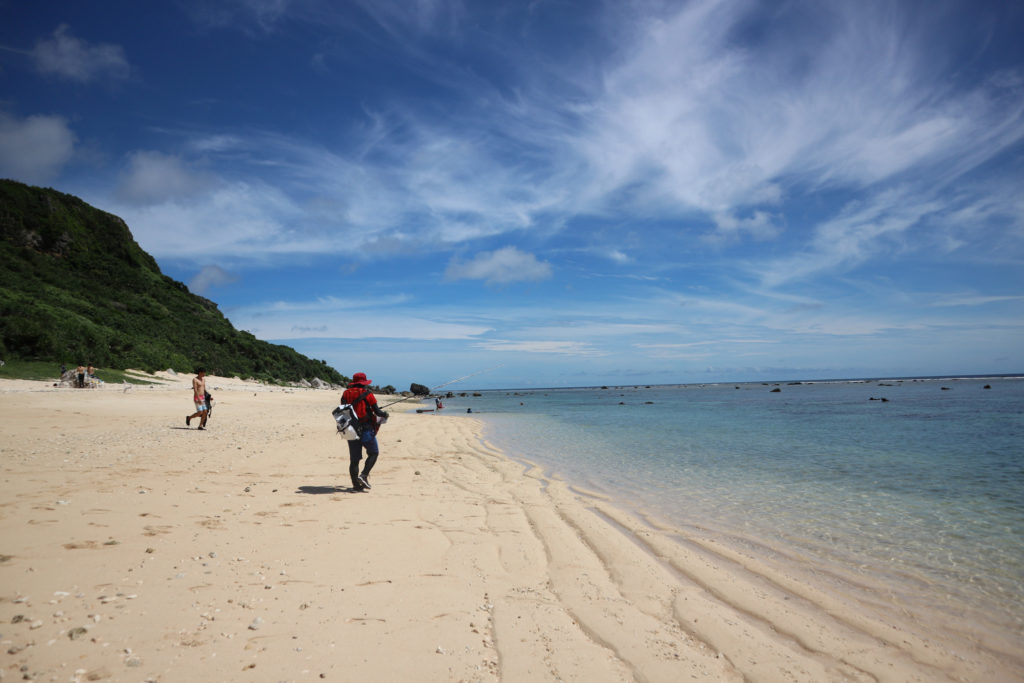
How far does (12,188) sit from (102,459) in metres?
69.6

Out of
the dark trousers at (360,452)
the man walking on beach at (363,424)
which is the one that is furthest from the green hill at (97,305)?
the dark trousers at (360,452)

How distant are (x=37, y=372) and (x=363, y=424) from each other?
105 feet

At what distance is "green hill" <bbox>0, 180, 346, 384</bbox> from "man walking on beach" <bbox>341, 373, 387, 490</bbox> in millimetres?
33442

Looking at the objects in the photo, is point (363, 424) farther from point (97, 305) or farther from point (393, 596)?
point (97, 305)

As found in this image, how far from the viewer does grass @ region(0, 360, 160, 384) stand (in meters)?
27.0

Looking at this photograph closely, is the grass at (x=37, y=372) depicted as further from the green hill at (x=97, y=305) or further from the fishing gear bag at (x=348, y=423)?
the fishing gear bag at (x=348, y=423)

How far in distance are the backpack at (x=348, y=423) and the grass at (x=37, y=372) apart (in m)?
29.4

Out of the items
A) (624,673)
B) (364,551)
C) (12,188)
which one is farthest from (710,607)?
(12,188)

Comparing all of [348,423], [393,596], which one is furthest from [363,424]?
[393,596]

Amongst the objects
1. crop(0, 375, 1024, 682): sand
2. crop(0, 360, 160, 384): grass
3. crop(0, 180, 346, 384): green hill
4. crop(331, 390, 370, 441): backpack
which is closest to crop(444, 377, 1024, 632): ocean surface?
crop(0, 375, 1024, 682): sand

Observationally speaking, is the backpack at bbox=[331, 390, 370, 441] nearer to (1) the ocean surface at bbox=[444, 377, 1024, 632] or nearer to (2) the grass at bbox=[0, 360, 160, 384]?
(1) the ocean surface at bbox=[444, 377, 1024, 632]

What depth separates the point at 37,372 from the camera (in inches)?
1123

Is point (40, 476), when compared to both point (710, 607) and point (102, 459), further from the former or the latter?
point (710, 607)

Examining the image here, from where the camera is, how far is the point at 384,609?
416 centimetres
